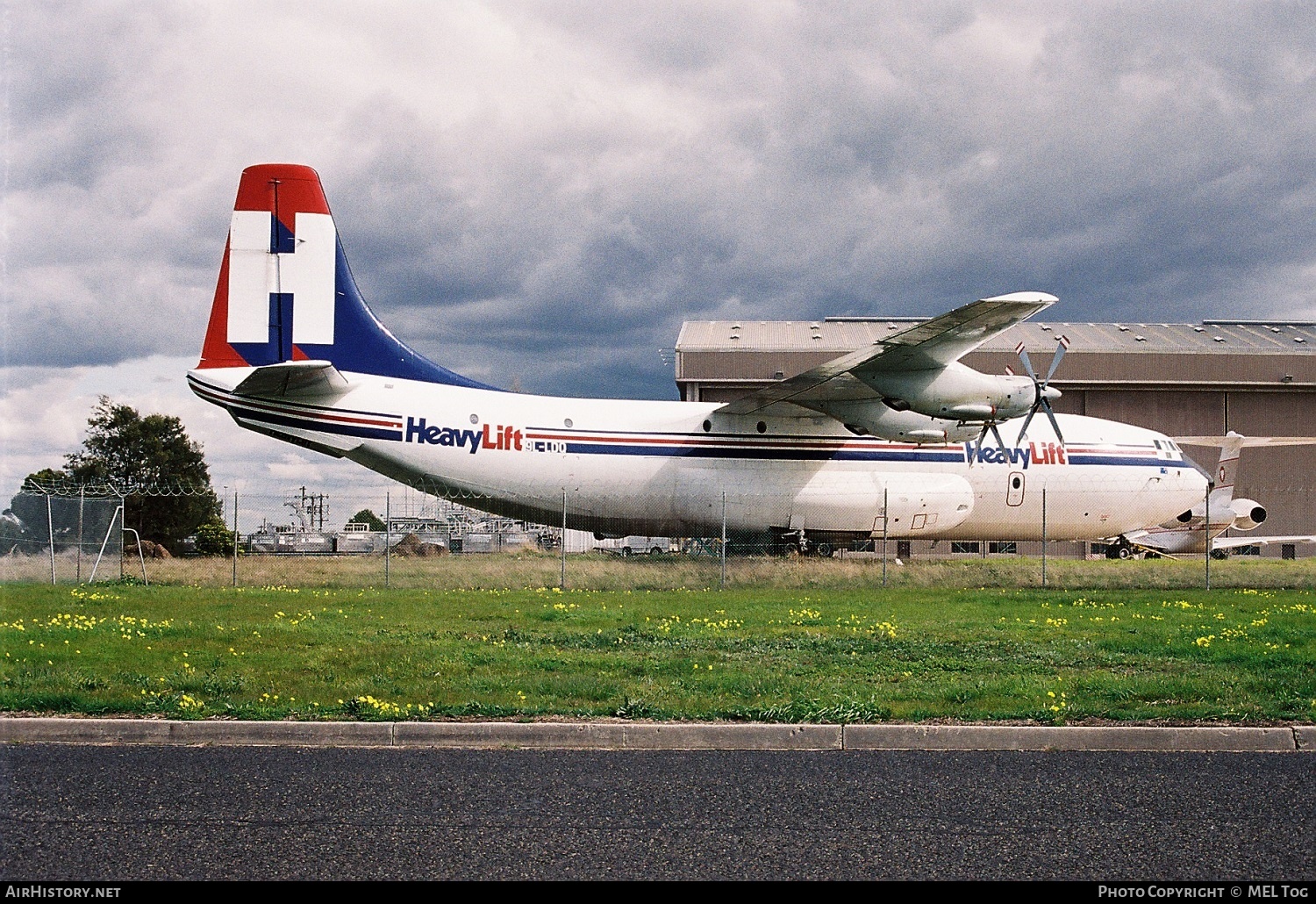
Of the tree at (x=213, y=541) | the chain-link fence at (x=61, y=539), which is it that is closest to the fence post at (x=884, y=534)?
the chain-link fence at (x=61, y=539)

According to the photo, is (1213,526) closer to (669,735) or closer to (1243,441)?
(1243,441)

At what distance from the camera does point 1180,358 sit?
148ft

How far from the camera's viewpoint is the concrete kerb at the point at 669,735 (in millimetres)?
7793

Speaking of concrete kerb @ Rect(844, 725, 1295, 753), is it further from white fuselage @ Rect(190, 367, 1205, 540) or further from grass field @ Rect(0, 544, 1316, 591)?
white fuselage @ Rect(190, 367, 1205, 540)

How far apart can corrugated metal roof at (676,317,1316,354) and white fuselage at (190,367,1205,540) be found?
17362 millimetres

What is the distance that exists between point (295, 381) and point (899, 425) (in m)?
12.8

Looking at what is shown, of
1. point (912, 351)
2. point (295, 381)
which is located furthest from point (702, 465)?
point (295, 381)

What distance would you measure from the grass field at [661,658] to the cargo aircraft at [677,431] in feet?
18.0

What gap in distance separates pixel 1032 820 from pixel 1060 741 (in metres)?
2.12

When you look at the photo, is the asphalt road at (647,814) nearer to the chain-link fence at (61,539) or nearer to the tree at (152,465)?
the chain-link fence at (61,539)

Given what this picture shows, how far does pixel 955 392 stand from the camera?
2255cm

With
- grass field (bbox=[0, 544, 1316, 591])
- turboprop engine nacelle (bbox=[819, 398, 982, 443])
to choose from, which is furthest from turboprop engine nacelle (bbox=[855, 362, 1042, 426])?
grass field (bbox=[0, 544, 1316, 591])

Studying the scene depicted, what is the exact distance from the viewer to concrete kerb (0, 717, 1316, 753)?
7793 mm
